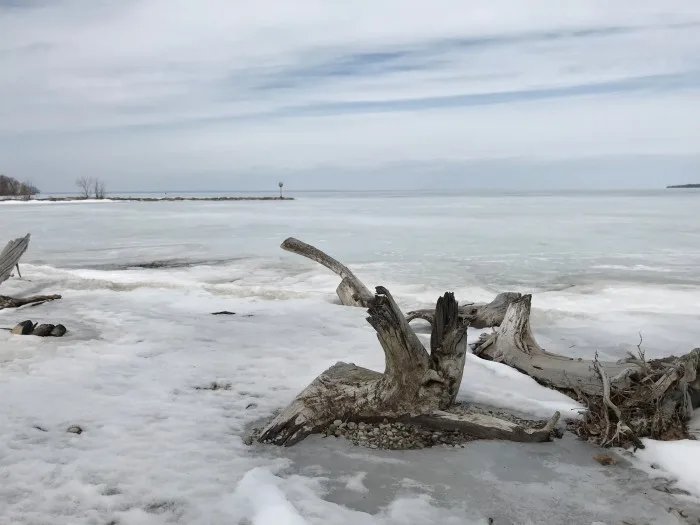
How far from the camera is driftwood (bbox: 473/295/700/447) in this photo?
4508 mm

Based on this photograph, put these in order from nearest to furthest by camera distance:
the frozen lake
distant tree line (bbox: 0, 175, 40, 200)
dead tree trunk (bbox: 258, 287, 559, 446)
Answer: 1. the frozen lake
2. dead tree trunk (bbox: 258, 287, 559, 446)
3. distant tree line (bbox: 0, 175, 40, 200)

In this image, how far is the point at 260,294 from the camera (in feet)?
35.8

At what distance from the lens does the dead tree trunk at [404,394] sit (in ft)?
14.8

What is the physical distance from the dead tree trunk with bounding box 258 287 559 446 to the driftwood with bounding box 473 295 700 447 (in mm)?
438

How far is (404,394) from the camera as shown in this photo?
4.64 meters

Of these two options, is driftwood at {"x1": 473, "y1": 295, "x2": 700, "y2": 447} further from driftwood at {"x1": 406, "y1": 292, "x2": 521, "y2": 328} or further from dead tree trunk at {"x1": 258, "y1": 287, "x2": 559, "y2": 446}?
driftwood at {"x1": 406, "y1": 292, "x2": 521, "y2": 328}

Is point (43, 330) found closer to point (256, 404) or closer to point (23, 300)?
point (23, 300)

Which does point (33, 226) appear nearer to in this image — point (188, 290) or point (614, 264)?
point (188, 290)

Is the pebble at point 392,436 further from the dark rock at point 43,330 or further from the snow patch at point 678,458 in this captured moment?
the dark rock at point 43,330

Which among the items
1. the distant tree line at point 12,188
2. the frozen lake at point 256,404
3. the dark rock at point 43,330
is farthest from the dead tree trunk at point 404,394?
the distant tree line at point 12,188

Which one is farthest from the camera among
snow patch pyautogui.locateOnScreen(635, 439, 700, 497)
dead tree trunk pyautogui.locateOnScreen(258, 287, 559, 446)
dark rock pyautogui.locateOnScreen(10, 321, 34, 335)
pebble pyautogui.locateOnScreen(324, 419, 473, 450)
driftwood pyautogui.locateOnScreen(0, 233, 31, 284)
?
driftwood pyautogui.locateOnScreen(0, 233, 31, 284)

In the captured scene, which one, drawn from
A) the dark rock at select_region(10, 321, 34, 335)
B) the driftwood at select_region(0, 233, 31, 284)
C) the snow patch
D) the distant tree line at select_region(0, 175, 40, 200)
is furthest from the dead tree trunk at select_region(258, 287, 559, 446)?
the distant tree line at select_region(0, 175, 40, 200)

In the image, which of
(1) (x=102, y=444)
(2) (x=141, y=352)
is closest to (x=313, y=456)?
(1) (x=102, y=444)

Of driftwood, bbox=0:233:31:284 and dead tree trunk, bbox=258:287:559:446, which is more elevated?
driftwood, bbox=0:233:31:284
